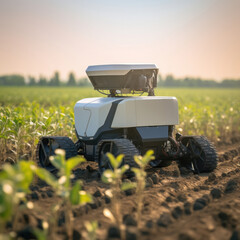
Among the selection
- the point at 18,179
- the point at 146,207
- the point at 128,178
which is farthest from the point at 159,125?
the point at 18,179

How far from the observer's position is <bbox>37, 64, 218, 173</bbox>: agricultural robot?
5.85 meters

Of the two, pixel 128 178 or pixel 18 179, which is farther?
pixel 128 178

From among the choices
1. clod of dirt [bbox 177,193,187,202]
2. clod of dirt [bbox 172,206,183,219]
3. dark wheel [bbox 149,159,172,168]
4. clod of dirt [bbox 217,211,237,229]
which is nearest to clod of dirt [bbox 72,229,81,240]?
clod of dirt [bbox 172,206,183,219]

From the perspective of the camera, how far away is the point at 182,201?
4.63m

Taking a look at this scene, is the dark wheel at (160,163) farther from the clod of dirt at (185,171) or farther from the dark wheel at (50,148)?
the dark wheel at (50,148)

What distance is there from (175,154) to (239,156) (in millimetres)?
2825

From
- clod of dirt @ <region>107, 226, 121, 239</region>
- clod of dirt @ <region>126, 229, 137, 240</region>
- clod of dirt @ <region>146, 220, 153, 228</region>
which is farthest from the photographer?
clod of dirt @ <region>146, 220, 153, 228</region>

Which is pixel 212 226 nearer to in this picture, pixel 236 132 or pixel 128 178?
pixel 128 178

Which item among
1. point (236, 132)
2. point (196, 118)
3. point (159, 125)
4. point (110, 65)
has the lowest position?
point (236, 132)

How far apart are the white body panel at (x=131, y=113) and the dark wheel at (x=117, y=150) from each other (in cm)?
34

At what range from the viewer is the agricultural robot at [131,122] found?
585 cm

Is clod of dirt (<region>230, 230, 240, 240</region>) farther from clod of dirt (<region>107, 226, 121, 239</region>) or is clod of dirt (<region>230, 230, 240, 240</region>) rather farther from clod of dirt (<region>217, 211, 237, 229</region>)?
clod of dirt (<region>107, 226, 121, 239</region>)

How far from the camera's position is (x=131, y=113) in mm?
Answer: 5812

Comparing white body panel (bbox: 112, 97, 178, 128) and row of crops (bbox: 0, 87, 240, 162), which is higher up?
white body panel (bbox: 112, 97, 178, 128)
